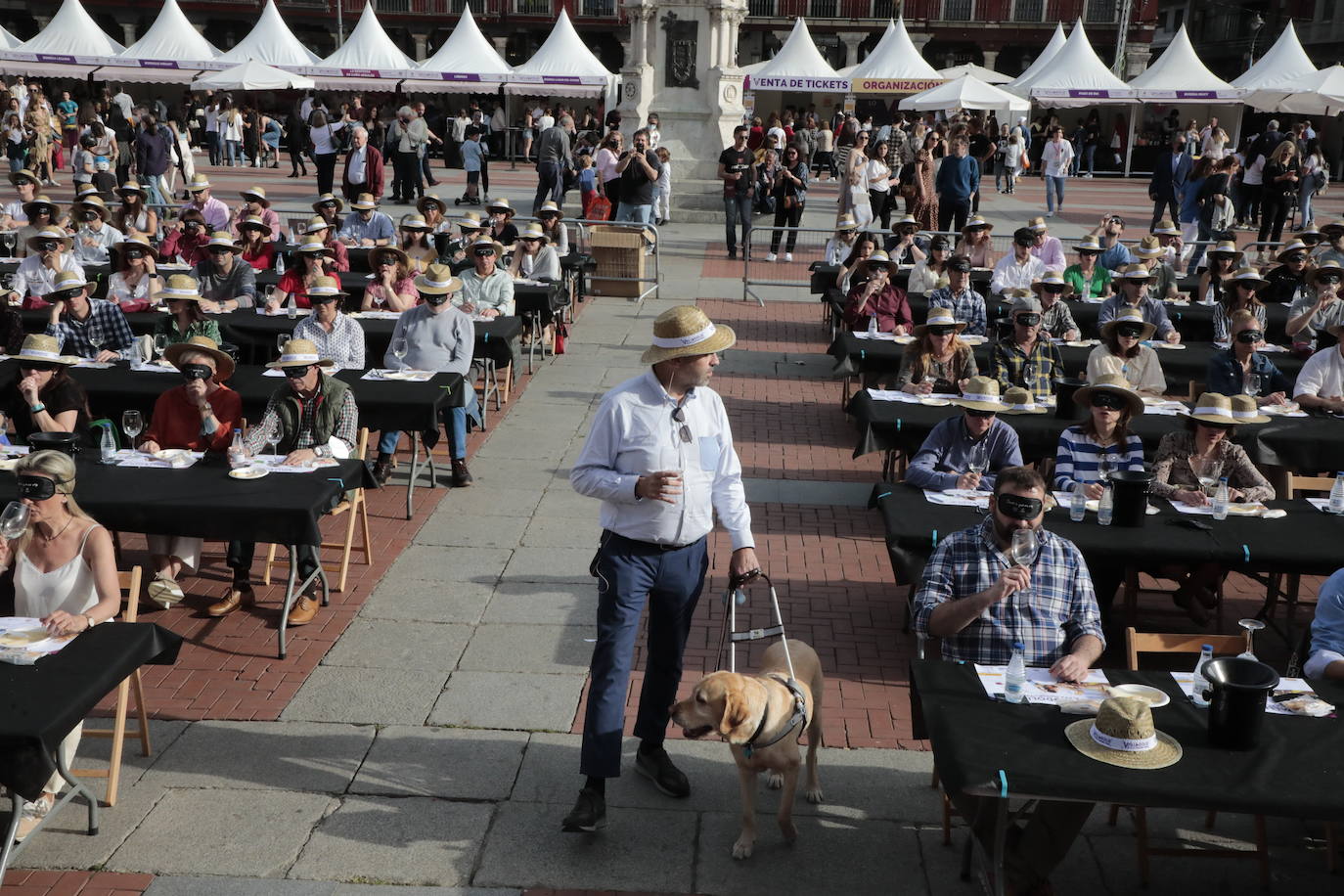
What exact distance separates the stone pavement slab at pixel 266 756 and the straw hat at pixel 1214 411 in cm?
490

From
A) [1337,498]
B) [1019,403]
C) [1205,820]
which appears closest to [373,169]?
[1019,403]

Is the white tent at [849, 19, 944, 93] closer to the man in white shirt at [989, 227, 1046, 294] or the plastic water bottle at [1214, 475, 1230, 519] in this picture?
the man in white shirt at [989, 227, 1046, 294]

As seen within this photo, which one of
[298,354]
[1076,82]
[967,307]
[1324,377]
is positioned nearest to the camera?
[298,354]

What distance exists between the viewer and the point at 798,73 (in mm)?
34094

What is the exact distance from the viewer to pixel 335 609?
7.39m

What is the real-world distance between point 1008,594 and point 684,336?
1.63 meters

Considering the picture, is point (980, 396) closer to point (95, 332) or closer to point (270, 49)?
point (95, 332)

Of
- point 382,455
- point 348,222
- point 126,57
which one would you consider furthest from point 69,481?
point 126,57

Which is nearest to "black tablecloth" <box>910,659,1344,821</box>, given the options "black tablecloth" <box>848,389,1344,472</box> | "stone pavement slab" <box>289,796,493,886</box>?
"stone pavement slab" <box>289,796,493,886</box>

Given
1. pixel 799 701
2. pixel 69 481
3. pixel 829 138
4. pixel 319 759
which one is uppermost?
pixel 829 138

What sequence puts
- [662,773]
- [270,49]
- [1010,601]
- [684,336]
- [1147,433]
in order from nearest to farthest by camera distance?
[684,336] < [1010,601] < [662,773] < [1147,433] < [270,49]

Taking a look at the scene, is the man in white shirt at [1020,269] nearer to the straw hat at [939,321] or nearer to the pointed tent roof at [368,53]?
the straw hat at [939,321]

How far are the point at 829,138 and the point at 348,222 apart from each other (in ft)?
71.3

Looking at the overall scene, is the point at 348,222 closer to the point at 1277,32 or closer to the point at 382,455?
the point at 382,455
